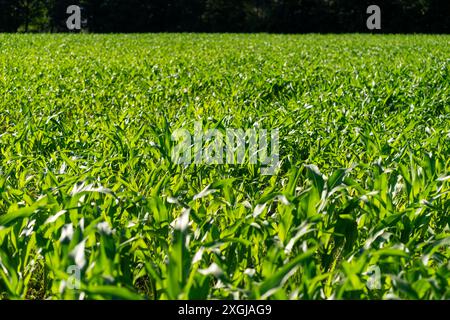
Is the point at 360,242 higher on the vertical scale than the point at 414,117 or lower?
lower

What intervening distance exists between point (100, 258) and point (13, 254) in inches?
28.3

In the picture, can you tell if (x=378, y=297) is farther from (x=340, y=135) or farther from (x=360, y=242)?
(x=340, y=135)

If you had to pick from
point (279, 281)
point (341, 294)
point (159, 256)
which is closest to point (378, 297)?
point (341, 294)

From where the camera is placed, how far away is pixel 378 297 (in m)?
2.25
